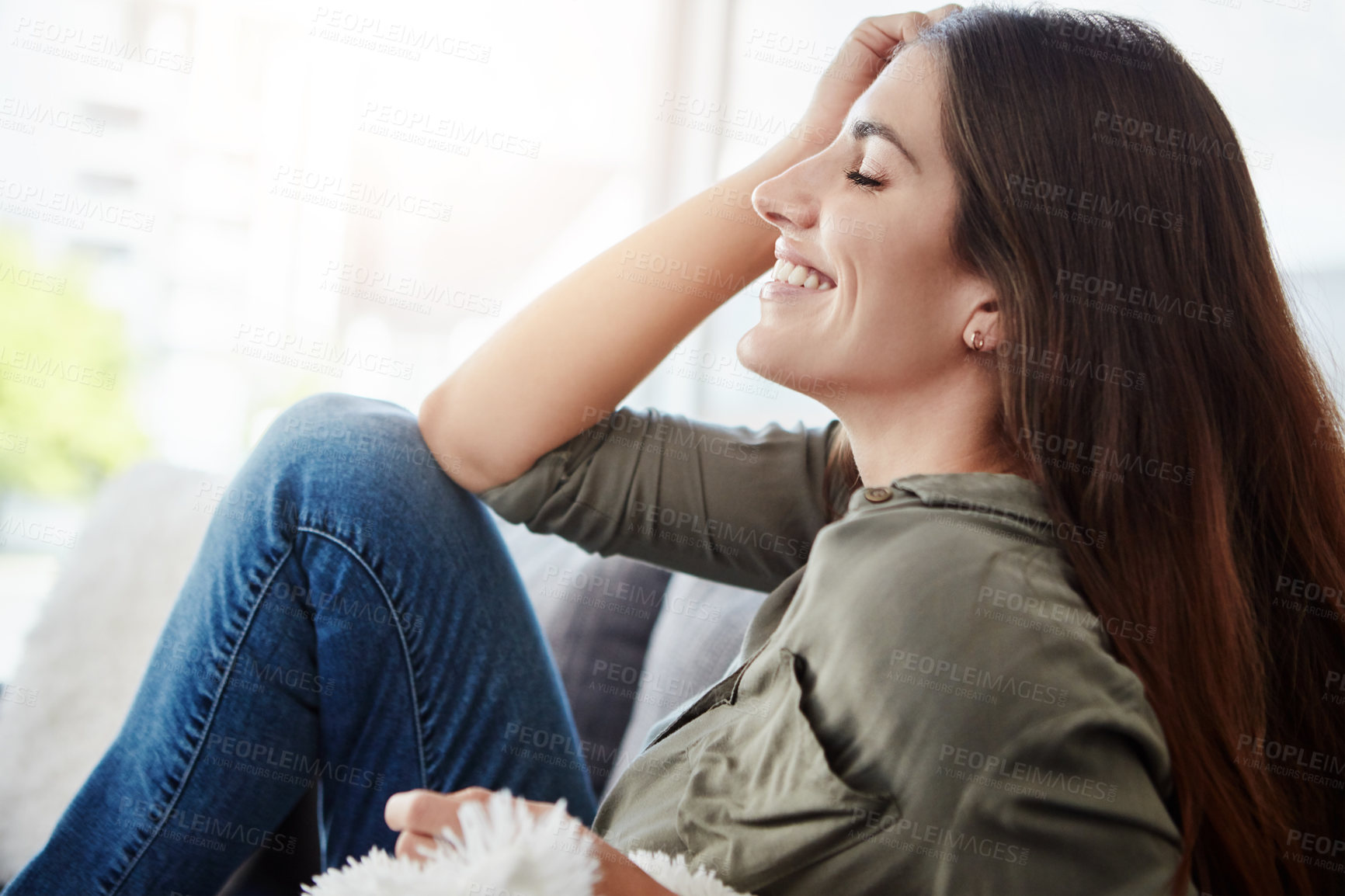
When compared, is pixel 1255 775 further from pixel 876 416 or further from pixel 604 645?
pixel 604 645

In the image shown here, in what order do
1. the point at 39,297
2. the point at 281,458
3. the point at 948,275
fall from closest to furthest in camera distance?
the point at 948,275
the point at 281,458
the point at 39,297

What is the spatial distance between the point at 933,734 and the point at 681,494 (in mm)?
476

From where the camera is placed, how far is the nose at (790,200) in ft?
3.07

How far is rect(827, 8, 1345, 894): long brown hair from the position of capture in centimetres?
78

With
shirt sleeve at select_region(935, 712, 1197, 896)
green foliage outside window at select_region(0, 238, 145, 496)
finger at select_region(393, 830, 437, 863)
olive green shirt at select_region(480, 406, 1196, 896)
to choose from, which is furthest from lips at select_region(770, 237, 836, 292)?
green foliage outside window at select_region(0, 238, 145, 496)

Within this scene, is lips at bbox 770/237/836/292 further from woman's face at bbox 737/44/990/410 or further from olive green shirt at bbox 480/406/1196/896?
olive green shirt at bbox 480/406/1196/896

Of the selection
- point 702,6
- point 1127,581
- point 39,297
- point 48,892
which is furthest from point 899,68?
point 39,297

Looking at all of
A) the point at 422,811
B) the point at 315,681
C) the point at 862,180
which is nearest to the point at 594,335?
the point at 862,180

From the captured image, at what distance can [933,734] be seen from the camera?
0.64 m

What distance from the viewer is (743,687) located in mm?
786

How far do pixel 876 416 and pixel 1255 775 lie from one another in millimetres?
390

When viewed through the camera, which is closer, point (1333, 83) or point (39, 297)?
point (1333, 83)

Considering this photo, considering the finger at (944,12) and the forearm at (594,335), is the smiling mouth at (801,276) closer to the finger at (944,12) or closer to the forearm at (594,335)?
the forearm at (594,335)

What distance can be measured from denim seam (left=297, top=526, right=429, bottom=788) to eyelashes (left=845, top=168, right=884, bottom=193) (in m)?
0.57
